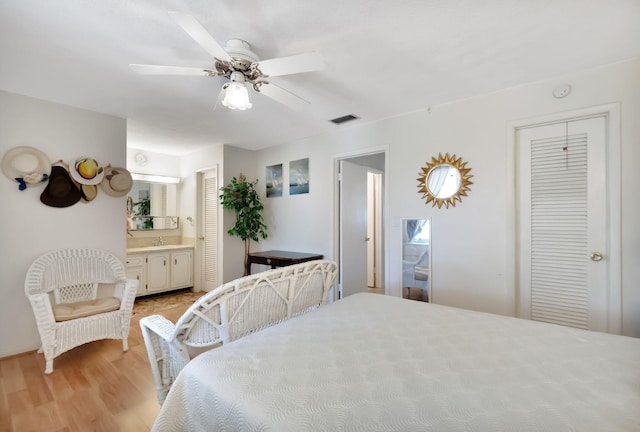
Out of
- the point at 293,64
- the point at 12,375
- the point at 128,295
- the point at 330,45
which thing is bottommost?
the point at 12,375

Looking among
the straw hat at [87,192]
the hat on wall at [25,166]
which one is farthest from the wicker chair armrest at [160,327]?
the hat on wall at [25,166]

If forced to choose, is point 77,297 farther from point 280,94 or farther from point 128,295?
point 280,94

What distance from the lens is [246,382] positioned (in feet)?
3.23

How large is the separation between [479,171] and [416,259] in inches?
42.1

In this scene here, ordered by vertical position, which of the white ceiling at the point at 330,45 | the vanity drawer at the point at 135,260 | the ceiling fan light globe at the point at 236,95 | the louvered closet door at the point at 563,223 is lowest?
the vanity drawer at the point at 135,260

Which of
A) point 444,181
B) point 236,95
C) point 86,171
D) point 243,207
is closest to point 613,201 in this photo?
point 444,181

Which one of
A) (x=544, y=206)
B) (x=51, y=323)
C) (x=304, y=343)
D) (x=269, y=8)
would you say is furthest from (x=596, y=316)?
(x=51, y=323)

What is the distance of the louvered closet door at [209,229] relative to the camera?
4477 millimetres

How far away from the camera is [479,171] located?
104 inches

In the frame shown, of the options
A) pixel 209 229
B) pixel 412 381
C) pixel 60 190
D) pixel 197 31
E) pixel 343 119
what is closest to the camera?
pixel 412 381

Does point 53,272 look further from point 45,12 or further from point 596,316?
point 596,316

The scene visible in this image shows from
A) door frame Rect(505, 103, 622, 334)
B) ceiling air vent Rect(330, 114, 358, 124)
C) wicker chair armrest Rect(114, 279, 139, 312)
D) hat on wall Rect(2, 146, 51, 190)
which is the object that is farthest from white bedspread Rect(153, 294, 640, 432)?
hat on wall Rect(2, 146, 51, 190)

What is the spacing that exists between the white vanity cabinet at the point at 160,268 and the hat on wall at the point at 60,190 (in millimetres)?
1463

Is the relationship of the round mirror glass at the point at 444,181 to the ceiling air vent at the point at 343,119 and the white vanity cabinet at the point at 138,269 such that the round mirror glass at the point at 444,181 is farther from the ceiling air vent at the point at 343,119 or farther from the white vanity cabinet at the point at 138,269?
the white vanity cabinet at the point at 138,269
